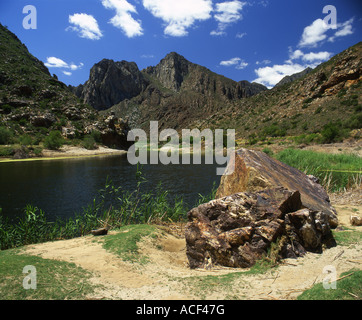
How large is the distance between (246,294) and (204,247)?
181 cm

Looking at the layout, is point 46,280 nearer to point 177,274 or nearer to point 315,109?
point 177,274

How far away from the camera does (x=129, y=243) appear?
18.5 feet

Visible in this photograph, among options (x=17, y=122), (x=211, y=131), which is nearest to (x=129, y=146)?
(x=211, y=131)

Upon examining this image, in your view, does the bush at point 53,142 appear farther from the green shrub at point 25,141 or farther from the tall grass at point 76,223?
the tall grass at point 76,223

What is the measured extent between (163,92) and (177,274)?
183 meters

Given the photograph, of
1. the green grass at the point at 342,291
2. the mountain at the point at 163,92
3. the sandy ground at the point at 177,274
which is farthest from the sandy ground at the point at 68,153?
the mountain at the point at 163,92

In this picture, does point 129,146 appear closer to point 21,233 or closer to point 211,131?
point 211,131

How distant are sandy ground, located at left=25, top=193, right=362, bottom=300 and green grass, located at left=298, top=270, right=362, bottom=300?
10.5 inches

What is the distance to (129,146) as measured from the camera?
79.7 m

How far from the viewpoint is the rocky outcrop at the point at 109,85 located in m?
183

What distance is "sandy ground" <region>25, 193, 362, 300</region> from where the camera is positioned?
3.23 m

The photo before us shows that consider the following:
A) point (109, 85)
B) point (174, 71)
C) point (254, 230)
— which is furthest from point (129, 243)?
point (109, 85)

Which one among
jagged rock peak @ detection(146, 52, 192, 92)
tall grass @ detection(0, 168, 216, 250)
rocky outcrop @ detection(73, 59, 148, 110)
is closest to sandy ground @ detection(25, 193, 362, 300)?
tall grass @ detection(0, 168, 216, 250)

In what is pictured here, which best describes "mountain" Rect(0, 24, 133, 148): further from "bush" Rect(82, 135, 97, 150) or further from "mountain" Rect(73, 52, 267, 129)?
"mountain" Rect(73, 52, 267, 129)
